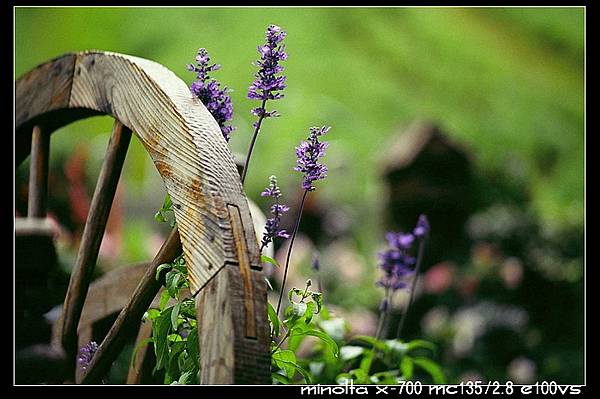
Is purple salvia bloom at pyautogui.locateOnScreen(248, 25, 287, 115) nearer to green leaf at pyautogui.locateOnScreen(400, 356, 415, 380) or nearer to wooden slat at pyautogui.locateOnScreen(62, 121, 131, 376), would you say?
wooden slat at pyautogui.locateOnScreen(62, 121, 131, 376)

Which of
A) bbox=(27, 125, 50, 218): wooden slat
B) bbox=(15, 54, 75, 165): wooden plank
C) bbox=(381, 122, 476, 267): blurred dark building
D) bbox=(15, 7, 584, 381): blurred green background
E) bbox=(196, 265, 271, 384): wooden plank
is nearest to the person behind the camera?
bbox=(196, 265, 271, 384): wooden plank

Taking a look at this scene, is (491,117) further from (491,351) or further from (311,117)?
(491,351)

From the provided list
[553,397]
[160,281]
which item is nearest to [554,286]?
[553,397]

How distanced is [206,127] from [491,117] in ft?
15.6

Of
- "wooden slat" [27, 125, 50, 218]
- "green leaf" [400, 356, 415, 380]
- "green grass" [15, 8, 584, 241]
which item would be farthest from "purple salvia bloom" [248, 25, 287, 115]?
"green grass" [15, 8, 584, 241]

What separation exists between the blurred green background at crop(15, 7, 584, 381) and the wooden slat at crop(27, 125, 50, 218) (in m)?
3.00

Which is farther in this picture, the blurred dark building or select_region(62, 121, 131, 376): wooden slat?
the blurred dark building

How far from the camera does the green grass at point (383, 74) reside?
521 cm

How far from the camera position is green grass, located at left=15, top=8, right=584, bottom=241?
5211 mm

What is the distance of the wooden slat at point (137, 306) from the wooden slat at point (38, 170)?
20.4 inches

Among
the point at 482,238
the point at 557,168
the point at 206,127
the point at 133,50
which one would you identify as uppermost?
the point at 133,50

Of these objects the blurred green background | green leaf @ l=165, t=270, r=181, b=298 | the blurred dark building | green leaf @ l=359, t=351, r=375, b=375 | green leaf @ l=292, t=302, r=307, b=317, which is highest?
the blurred green background

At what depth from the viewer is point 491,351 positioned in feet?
13.6

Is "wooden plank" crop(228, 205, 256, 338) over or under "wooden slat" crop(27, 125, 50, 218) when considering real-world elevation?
under
